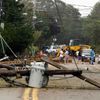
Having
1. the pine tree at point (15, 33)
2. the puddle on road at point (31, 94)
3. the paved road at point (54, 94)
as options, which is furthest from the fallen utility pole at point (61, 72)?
the pine tree at point (15, 33)

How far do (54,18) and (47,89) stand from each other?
104m

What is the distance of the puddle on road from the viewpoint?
15.4 m

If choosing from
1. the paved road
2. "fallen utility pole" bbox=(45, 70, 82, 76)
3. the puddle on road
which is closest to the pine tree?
"fallen utility pole" bbox=(45, 70, 82, 76)

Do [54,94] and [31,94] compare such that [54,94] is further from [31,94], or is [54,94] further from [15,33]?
[15,33]

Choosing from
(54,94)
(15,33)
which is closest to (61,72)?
(54,94)

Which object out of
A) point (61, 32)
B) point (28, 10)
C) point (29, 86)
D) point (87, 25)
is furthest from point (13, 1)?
point (61, 32)

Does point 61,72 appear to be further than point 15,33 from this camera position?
No

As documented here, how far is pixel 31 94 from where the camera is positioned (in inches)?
647

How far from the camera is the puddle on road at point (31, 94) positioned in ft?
50.5

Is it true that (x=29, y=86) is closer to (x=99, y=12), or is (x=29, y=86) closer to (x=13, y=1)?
(x=13, y=1)

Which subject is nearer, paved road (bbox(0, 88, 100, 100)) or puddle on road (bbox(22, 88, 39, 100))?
puddle on road (bbox(22, 88, 39, 100))

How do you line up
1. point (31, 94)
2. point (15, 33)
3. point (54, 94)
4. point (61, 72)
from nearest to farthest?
point (31, 94) → point (54, 94) → point (61, 72) → point (15, 33)

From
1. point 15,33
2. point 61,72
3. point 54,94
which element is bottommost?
point 15,33

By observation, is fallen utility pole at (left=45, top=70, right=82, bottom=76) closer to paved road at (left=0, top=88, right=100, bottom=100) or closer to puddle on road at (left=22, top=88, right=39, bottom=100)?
paved road at (left=0, top=88, right=100, bottom=100)
